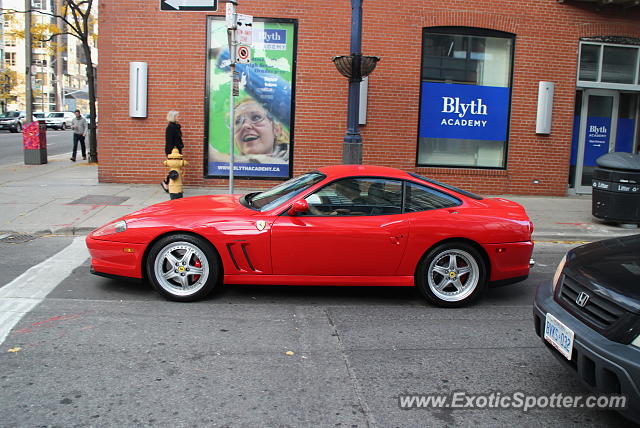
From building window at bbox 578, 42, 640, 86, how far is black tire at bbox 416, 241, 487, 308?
10264 mm

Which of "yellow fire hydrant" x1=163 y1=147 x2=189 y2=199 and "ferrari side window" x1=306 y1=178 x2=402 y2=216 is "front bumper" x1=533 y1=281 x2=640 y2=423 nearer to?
"ferrari side window" x1=306 y1=178 x2=402 y2=216

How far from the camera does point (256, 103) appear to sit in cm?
1295

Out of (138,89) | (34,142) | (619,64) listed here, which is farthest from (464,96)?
(34,142)

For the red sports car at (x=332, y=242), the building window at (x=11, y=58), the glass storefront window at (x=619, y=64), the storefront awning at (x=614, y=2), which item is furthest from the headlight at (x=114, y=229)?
the building window at (x=11, y=58)

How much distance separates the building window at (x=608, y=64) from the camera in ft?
45.9

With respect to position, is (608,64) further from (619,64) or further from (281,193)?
(281,193)

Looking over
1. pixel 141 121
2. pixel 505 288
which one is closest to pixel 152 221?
pixel 505 288

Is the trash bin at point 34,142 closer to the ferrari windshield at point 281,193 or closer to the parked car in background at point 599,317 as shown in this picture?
the ferrari windshield at point 281,193

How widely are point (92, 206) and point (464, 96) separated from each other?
835 cm

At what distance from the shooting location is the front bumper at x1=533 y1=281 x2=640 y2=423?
288 centimetres

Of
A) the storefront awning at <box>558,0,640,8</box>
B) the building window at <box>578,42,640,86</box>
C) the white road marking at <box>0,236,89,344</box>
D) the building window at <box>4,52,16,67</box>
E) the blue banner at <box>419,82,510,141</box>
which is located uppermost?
the building window at <box>4,52,16,67</box>

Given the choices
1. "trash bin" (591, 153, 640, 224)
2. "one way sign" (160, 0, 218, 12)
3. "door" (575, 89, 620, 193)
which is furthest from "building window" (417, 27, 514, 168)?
"one way sign" (160, 0, 218, 12)

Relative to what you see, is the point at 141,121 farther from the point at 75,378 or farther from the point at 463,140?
the point at 75,378

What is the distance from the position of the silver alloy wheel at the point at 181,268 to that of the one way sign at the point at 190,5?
5895 millimetres
